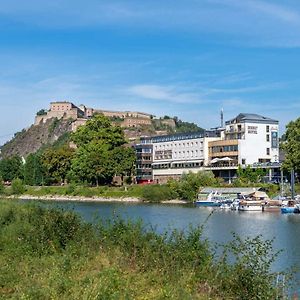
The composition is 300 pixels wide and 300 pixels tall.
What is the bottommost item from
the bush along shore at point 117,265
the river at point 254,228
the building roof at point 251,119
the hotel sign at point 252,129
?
the river at point 254,228

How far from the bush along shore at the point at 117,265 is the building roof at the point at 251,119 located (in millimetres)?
71721

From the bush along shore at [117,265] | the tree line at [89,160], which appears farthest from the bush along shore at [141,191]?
the bush along shore at [117,265]

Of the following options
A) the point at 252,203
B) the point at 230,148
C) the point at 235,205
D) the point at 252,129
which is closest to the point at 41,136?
the point at 230,148

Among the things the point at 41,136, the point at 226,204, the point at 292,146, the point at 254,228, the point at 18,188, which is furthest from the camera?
the point at 41,136

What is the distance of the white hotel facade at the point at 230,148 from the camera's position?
3492 inches

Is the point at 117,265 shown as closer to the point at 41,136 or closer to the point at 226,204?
the point at 226,204

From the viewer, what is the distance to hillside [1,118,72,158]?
18438 centimetres

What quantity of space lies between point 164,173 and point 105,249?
86.8 meters

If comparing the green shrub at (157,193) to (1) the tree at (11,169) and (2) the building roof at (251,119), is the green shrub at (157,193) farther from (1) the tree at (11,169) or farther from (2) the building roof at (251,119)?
(1) the tree at (11,169)

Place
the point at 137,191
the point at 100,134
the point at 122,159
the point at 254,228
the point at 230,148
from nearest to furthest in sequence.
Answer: the point at 254,228, the point at 137,191, the point at 230,148, the point at 122,159, the point at 100,134

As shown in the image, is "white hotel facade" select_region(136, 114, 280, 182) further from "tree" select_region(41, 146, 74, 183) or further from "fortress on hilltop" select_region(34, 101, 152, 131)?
"fortress on hilltop" select_region(34, 101, 152, 131)

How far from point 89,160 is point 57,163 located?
49.5 ft

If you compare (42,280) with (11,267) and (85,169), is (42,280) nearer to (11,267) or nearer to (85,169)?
(11,267)

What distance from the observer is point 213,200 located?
73000 millimetres
